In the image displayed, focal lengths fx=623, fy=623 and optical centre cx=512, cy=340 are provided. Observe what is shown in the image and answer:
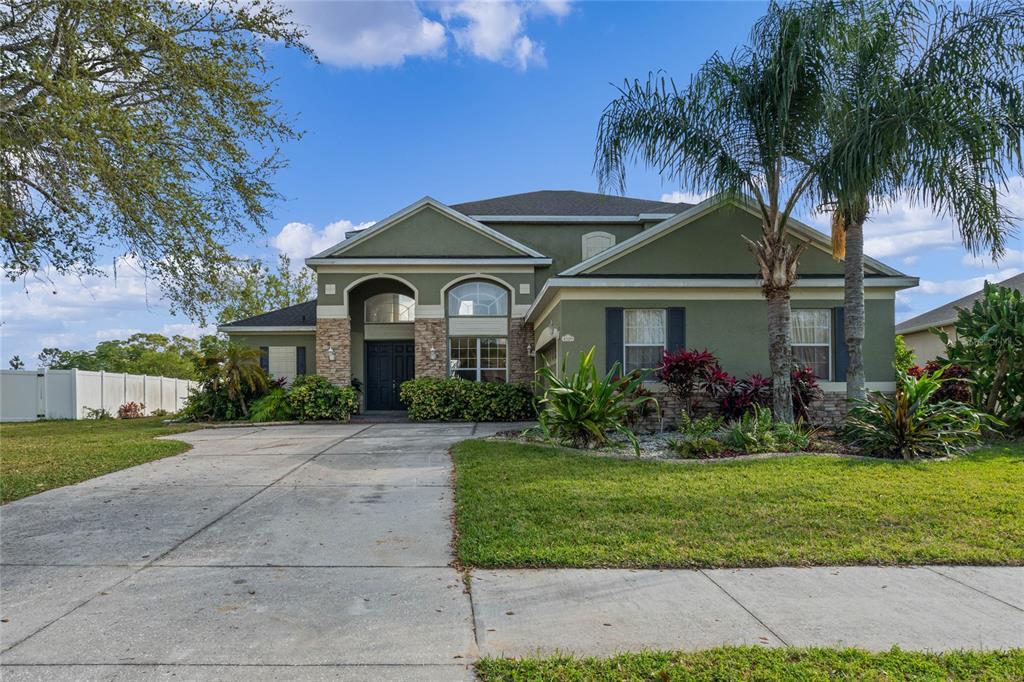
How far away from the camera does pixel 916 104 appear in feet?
31.1

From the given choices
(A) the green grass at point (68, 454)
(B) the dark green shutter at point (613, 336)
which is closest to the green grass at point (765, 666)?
(A) the green grass at point (68, 454)

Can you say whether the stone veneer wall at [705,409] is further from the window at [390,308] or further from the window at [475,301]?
the window at [390,308]

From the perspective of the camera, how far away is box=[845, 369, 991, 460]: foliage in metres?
8.89

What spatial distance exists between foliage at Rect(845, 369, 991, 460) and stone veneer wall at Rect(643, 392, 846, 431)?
3.05 meters

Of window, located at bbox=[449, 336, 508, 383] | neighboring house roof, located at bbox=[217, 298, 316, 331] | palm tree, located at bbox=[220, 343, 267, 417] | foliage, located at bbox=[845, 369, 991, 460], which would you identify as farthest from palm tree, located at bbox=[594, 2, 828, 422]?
neighboring house roof, located at bbox=[217, 298, 316, 331]

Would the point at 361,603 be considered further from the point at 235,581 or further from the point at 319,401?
the point at 319,401

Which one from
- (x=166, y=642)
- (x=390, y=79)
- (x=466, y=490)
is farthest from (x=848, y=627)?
(x=390, y=79)

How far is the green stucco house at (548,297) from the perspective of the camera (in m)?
13.2

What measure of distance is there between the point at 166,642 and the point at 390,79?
12718 millimetres

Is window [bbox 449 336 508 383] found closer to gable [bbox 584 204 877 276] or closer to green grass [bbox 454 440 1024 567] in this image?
gable [bbox 584 204 877 276]

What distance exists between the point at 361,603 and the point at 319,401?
14049 mm

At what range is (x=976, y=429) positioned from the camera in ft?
31.3

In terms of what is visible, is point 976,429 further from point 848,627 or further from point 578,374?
Result: point 848,627

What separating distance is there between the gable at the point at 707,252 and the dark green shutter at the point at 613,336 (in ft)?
2.86
